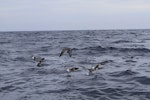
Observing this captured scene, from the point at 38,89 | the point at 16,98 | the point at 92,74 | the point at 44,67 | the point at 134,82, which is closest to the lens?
the point at 16,98

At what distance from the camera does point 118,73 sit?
1989 centimetres

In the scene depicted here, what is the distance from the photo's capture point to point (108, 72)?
20469 mm

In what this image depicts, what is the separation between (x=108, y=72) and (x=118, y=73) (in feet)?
2.58

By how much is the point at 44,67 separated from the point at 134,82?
7723 mm

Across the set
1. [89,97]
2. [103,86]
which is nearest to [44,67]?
[103,86]

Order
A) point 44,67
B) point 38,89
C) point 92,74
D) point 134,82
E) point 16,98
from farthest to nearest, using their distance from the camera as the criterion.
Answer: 1. point 44,67
2. point 92,74
3. point 134,82
4. point 38,89
5. point 16,98

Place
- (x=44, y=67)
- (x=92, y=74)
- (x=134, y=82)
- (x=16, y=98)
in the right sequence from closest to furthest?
1. (x=16, y=98)
2. (x=134, y=82)
3. (x=92, y=74)
4. (x=44, y=67)

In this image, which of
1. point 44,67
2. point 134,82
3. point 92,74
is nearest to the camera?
point 134,82

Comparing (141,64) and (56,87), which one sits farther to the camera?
(141,64)

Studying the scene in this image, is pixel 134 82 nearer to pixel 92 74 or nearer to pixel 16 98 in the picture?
pixel 92 74

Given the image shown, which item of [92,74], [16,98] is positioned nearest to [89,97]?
[16,98]

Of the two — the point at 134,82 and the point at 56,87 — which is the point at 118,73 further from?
the point at 56,87

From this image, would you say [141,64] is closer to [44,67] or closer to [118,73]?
[118,73]

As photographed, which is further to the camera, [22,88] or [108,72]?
[108,72]
